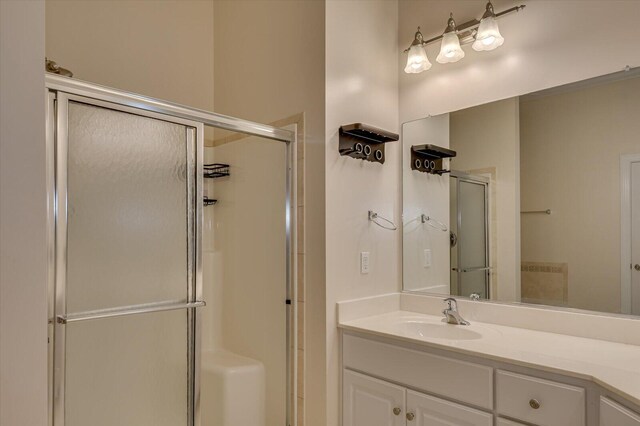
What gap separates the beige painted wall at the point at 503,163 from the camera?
2.18 meters

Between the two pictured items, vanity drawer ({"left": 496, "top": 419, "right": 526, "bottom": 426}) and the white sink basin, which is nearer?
vanity drawer ({"left": 496, "top": 419, "right": 526, "bottom": 426})

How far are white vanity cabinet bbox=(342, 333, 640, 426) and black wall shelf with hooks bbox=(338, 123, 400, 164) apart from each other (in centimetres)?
95

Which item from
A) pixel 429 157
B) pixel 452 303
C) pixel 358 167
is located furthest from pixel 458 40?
pixel 452 303

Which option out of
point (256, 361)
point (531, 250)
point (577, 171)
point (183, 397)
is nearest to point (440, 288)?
point (531, 250)

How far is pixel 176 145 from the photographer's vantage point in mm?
1861

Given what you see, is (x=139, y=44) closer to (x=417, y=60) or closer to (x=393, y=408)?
(x=417, y=60)

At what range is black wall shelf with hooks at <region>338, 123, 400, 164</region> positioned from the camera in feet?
7.30

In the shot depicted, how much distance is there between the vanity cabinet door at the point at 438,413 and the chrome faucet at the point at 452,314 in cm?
47

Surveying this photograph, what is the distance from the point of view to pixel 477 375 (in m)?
1.70

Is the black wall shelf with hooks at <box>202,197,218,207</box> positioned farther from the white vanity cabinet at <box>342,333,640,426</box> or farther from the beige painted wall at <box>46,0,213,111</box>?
the white vanity cabinet at <box>342,333,640,426</box>

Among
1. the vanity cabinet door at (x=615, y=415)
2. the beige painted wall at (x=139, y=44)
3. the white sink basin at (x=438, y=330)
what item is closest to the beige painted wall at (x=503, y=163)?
the white sink basin at (x=438, y=330)

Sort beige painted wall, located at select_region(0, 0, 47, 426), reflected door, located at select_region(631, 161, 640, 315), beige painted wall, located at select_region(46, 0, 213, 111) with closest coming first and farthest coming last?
beige painted wall, located at select_region(0, 0, 47, 426)
reflected door, located at select_region(631, 161, 640, 315)
beige painted wall, located at select_region(46, 0, 213, 111)

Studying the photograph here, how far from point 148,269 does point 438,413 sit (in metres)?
1.36

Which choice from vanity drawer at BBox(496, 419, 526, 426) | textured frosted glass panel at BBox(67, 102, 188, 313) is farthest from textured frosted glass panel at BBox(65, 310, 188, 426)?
vanity drawer at BBox(496, 419, 526, 426)
